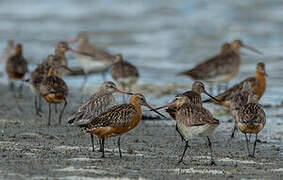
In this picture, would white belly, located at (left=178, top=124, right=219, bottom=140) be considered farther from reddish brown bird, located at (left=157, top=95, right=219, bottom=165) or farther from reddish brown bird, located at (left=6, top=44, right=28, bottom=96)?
reddish brown bird, located at (left=6, top=44, right=28, bottom=96)

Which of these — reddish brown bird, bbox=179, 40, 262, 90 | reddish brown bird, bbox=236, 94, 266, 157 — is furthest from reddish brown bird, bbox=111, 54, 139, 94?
reddish brown bird, bbox=236, 94, 266, 157

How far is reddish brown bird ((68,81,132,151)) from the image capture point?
30.8 feet

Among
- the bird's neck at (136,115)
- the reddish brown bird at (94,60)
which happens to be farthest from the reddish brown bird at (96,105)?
the reddish brown bird at (94,60)

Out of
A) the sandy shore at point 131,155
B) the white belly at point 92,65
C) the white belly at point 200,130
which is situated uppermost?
the white belly at point 92,65

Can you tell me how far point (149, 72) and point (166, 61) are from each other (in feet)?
5.31

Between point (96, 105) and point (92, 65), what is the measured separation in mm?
6897

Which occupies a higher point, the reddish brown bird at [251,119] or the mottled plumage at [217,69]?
the mottled plumage at [217,69]

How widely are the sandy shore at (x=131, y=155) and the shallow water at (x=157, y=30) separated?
3.46 m

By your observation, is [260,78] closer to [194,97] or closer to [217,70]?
[217,70]

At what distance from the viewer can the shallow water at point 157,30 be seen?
1775 centimetres

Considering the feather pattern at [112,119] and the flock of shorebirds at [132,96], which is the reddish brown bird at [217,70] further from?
the feather pattern at [112,119]

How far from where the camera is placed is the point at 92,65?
16578 mm

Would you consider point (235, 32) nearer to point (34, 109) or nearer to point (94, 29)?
point (94, 29)

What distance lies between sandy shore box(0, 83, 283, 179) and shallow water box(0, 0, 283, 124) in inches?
136
